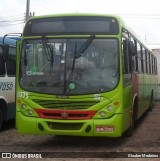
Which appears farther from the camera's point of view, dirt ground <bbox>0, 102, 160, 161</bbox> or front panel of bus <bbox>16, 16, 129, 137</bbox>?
front panel of bus <bbox>16, 16, 129, 137</bbox>

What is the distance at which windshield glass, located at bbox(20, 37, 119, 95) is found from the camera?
9.28 metres

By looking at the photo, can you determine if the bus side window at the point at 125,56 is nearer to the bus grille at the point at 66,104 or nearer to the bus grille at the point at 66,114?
the bus grille at the point at 66,104

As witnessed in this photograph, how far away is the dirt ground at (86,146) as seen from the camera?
8758 millimetres

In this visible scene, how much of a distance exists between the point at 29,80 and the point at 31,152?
162cm

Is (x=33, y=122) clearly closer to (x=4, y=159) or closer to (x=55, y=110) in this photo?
(x=55, y=110)

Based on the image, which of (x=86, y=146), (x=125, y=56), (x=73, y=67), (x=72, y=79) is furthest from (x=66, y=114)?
(x=125, y=56)

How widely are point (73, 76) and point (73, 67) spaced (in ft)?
0.66

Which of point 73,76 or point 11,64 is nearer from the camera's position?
point 73,76

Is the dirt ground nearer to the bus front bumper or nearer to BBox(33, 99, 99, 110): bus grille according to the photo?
the bus front bumper

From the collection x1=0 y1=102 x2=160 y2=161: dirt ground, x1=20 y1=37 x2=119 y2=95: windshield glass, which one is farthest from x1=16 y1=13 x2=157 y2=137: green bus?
x1=0 y1=102 x2=160 y2=161: dirt ground

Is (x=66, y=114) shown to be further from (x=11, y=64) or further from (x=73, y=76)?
(x=11, y=64)

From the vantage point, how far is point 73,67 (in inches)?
369

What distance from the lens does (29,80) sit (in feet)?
31.6

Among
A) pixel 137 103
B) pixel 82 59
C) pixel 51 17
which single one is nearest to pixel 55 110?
pixel 82 59
